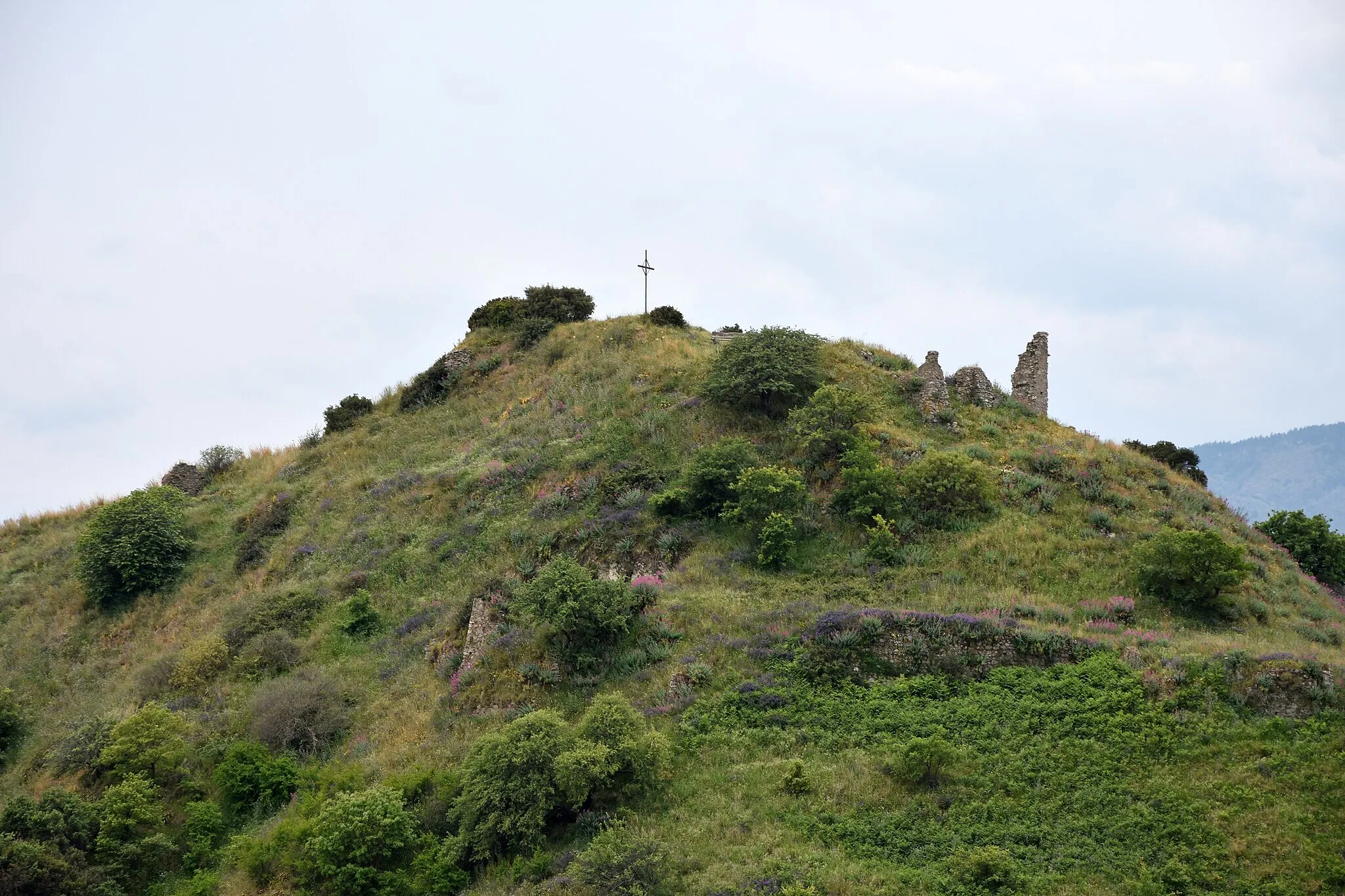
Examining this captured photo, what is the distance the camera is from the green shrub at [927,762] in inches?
577

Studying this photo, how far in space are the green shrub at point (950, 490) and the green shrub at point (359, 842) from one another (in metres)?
14.5

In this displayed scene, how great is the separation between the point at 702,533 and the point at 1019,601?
8429 mm

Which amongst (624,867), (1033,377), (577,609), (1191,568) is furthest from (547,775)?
(1033,377)

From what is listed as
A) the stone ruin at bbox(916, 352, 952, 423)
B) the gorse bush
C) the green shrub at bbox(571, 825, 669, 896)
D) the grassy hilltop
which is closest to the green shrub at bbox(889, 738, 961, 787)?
the grassy hilltop

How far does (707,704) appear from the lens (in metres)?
17.6

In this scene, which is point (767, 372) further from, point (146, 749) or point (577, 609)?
point (146, 749)

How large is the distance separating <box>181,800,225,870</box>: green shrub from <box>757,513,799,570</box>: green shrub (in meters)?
13.4

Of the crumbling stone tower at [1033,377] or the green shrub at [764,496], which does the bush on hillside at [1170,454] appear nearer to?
the crumbling stone tower at [1033,377]

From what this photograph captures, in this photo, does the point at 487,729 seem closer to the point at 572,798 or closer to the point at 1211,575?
the point at 572,798

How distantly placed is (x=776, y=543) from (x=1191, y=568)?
29.8 feet

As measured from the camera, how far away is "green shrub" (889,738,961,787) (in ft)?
48.1

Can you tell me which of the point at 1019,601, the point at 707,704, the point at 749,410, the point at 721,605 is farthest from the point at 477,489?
the point at 1019,601

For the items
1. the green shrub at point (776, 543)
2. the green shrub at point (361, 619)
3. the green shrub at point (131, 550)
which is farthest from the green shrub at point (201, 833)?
the green shrub at point (131, 550)

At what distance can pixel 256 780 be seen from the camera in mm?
19859
